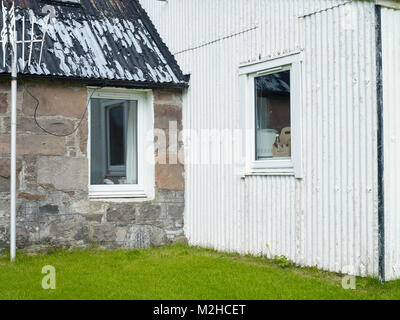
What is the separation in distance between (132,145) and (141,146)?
0.55ft

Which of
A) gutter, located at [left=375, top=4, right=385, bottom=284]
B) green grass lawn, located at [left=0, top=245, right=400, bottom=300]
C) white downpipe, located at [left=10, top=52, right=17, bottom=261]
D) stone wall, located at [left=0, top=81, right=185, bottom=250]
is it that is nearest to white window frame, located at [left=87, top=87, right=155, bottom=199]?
stone wall, located at [left=0, top=81, right=185, bottom=250]

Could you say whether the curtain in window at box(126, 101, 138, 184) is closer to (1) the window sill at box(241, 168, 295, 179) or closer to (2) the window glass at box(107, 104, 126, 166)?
(2) the window glass at box(107, 104, 126, 166)

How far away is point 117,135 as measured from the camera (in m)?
9.30

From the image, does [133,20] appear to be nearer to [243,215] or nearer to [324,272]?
[243,215]

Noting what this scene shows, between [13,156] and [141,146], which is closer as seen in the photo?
[13,156]

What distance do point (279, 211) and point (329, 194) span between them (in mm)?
875

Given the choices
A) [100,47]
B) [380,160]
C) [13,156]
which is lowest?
[380,160]

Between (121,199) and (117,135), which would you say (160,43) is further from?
(121,199)

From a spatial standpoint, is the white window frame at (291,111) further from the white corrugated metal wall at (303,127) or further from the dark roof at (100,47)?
the dark roof at (100,47)

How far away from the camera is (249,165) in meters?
8.16

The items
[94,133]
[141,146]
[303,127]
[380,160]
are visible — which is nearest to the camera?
[380,160]

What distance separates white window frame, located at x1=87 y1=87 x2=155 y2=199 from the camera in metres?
8.88

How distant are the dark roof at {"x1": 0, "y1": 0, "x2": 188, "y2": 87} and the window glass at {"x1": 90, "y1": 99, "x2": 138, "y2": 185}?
55 centimetres

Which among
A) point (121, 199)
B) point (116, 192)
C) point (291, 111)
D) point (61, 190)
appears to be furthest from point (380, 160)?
point (61, 190)
